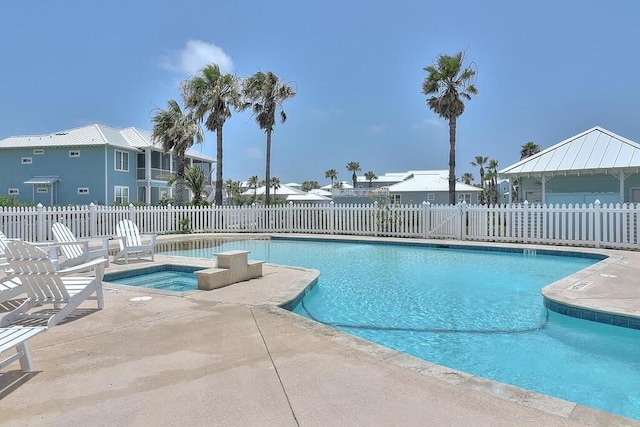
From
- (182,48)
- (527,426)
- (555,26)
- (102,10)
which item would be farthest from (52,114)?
(527,426)

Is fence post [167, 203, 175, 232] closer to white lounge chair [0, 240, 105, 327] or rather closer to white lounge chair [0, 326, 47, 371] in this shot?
white lounge chair [0, 240, 105, 327]

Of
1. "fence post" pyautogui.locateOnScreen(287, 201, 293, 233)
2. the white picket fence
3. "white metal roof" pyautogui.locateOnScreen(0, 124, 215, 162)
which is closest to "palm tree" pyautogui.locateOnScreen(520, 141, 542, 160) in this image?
the white picket fence

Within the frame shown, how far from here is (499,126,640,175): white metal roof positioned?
1781 cm

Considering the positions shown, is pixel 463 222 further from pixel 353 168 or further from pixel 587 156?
pixel 353 168

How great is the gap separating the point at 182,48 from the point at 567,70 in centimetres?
1775

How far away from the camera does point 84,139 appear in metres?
29.8

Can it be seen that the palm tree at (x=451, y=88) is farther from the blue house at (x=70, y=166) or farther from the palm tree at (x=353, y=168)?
the palm tree at (x=353, y=168)

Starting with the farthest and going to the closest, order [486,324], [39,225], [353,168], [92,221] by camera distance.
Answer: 1. [353,168]
2. [92,221]
3. [39,225]
4. [486,324]

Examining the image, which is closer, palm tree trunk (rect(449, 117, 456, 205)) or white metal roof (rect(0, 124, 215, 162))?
palm tree trunk (rect(449, 117, 456, 205))

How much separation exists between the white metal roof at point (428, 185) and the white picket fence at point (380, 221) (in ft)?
72.8

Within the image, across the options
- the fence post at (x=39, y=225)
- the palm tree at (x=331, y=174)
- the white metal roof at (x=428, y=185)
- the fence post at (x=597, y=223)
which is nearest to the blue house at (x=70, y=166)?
the fence post at (x=39, y=225)

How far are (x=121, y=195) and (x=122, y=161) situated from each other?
249 centimetres

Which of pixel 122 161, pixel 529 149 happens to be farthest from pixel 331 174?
pixel 122 161

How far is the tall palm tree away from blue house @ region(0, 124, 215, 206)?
839cm
